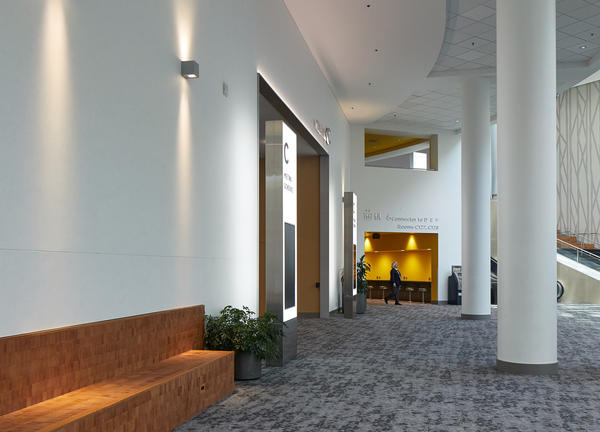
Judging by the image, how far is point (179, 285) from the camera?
6043mm

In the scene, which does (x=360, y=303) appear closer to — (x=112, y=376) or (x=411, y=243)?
(x=411, y=243)

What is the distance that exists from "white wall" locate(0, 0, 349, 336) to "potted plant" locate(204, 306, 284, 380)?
0.38 meters

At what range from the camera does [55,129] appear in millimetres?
4055

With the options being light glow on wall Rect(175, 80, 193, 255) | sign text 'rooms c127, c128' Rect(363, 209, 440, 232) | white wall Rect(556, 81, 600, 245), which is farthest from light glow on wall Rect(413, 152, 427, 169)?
light glow on wall Rect(175, 80, 193, 255)

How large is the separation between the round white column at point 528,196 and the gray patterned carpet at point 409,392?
0.49 m

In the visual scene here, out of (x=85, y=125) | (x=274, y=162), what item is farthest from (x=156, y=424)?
(x=274, y=162)

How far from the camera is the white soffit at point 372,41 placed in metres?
10.7

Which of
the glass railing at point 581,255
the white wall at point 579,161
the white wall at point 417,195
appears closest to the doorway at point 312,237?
the white wall at point 417,195

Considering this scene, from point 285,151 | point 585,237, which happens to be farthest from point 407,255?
point 285,151

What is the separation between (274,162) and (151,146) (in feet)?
8.75

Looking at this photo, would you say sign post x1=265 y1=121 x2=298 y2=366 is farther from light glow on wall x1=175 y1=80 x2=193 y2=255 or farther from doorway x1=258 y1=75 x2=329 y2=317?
doorway x1=258 y1=75 x2=329 y2=317

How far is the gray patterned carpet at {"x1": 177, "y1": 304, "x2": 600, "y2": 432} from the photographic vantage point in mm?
5105

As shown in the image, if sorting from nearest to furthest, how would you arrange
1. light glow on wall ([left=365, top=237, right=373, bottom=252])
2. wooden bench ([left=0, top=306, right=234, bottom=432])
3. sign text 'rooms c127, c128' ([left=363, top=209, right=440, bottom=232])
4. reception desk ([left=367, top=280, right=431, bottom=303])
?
1. wooden bench ([left=0, top=306, right=234, bottom=432])
2. sign text 'rooms c127, c128' ([left=363, top=209, right=440, bottom=232])
3. reception desk ([left=367, top=280, right=431, bottom=303])
4. light glow on wall ([left=365, top=237, right=373, bottom=252])

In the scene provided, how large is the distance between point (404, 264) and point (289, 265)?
16.4 m
